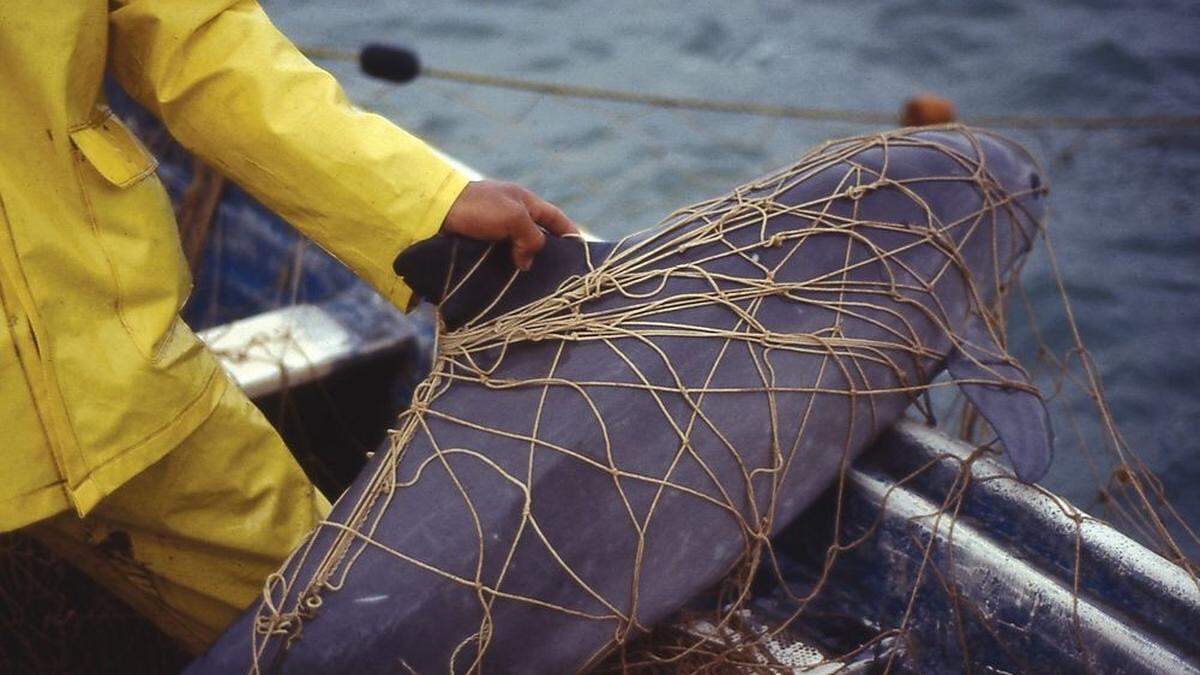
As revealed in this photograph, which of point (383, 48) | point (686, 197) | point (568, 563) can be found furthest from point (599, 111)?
point (568, 563)

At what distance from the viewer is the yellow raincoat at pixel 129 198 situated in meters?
2.36

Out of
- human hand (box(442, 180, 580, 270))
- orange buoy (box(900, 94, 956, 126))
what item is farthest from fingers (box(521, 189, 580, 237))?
orange buoy (box(900, 94, 956, 126))

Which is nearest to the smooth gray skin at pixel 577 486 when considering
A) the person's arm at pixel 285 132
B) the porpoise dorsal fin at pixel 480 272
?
the porpoise dorsal fin at pixel 480 272

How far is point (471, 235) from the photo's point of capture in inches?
106

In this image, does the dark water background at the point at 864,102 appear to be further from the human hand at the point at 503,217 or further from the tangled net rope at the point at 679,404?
the human hand at the point at 503,217

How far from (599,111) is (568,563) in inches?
269

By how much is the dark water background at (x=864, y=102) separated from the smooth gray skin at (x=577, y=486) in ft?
10.6

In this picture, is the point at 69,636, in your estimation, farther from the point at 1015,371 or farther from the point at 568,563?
the point at 1015,371

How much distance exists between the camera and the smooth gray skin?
8.54 ft

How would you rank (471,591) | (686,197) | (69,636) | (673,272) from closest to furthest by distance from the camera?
(471,591) < (673,272) < (69,636) < (686,197)

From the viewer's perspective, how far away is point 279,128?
255cm

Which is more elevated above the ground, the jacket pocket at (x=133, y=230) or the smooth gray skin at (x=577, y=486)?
the jacket pocket at (x=133, y=230)

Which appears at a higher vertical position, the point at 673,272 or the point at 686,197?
the point at 673,272

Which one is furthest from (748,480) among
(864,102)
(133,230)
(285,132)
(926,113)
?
(864,102)
